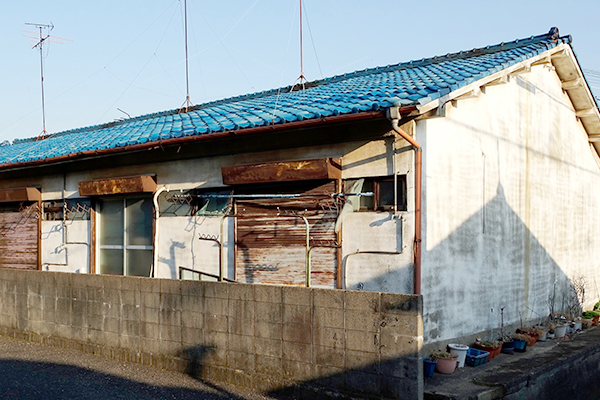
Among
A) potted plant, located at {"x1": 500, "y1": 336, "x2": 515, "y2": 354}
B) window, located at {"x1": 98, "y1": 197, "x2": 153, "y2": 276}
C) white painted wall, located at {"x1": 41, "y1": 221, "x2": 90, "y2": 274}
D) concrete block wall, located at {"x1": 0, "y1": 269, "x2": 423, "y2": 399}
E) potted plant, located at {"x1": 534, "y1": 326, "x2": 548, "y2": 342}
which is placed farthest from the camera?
white painted wall, located at {"x1": 41, "y1": 221, "x2": 90, "y2": 274}

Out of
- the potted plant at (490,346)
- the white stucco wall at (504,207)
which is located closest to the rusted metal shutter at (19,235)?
the white stucco wall at (504,207)

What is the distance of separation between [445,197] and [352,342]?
3.14 meters

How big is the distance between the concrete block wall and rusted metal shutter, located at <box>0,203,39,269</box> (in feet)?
12.9

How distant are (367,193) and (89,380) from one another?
174 inches

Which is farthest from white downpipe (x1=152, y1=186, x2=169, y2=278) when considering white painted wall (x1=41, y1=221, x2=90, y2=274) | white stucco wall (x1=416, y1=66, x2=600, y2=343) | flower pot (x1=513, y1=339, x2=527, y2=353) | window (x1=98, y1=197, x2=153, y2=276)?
flower pot (x1=513, y1=339, x2=527, y2=353)

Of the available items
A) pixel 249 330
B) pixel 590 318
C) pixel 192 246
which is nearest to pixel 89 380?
pixel 249 330

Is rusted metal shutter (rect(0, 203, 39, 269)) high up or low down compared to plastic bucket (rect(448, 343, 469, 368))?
up

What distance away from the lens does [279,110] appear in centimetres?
959

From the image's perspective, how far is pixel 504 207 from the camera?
32.6 feet

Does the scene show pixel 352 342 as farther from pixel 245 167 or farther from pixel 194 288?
pixel 245 167

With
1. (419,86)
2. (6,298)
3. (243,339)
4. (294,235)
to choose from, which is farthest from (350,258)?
(6,298)

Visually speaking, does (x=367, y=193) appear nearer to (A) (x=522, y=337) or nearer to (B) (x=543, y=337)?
(A) (x=522, y=337)

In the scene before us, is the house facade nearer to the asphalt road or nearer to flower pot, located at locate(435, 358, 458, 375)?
flower pot, located at locate(435, 358, 458, 375)

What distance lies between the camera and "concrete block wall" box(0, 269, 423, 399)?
5871mm
